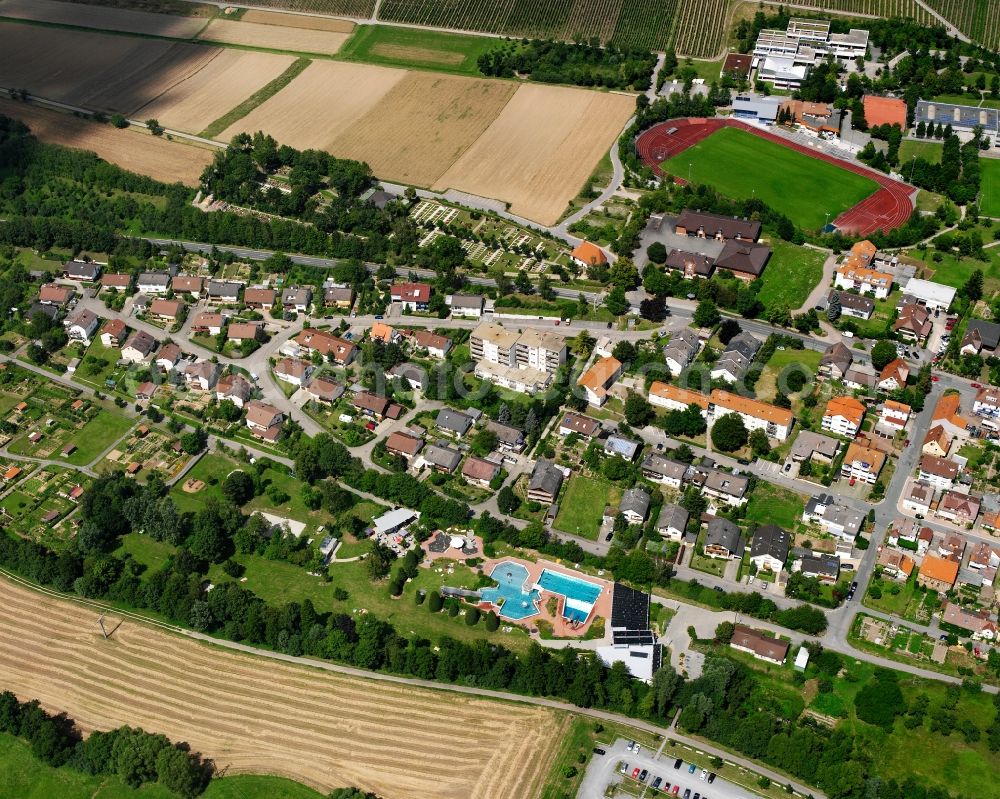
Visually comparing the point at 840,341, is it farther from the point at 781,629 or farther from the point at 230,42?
the point at 230,42

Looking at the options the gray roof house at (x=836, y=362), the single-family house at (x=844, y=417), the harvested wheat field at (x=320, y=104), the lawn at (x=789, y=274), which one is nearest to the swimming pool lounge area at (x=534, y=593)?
the single-family house at (x=844, y=417)

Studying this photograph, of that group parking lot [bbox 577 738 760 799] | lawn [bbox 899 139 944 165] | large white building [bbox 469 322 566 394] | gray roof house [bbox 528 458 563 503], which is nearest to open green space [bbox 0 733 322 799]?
parking lot [bbox 577 738 760 799]

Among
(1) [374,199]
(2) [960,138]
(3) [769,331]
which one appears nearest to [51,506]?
(1) [374,199]

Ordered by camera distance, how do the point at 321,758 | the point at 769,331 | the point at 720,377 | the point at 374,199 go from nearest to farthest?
the point at 321,758 → the point at 720,377 → the point at 769,331 → the point at 374,199

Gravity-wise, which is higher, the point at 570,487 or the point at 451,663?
the point at 570,487

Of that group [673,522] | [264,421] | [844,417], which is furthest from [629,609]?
[264,421]

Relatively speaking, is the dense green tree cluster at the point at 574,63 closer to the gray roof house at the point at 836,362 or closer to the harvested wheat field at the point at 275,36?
the harvested wheat field at the point at 275,36
